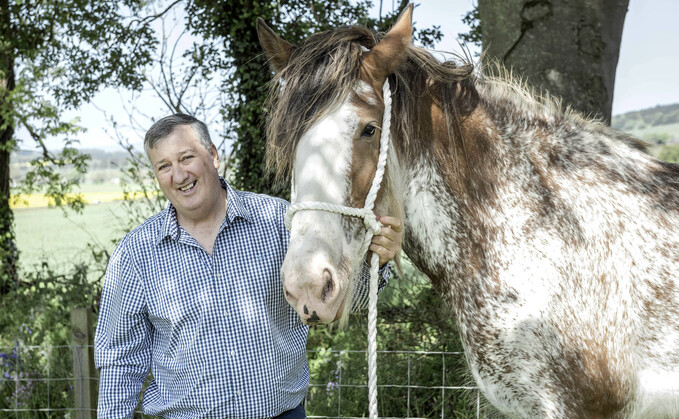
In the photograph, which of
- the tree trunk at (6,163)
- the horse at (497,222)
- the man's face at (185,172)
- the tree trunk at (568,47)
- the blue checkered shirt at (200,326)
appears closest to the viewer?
the horse at (497,222)

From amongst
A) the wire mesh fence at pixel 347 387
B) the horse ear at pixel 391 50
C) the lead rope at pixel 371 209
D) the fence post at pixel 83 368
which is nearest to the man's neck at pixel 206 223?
the lead rope at pixel 371 209

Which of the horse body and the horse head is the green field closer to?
the horse head

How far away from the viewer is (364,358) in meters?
5.02

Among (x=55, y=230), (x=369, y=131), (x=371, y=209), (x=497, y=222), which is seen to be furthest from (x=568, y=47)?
(x=55, y=230)

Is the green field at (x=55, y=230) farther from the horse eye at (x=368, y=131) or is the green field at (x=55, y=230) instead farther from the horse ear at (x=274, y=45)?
the horse eye at (x=368, y=131)

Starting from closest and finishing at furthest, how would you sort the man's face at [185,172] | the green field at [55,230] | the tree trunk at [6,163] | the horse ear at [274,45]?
the horse ear at [274,45], the man's face at [185,172], the tree trunk at [6,163], the green field at [55,230]

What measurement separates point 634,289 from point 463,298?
1.90 ft

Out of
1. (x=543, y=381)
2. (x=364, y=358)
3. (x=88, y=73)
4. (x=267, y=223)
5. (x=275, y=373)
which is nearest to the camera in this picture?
(x=543, y=381)

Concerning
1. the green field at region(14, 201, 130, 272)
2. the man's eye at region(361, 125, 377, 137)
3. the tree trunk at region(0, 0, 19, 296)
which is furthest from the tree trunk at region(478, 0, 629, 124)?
the green field at region(14, 201, 130, 272)

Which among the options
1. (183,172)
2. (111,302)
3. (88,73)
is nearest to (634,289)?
(183,172)

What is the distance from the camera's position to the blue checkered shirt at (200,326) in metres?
2.41

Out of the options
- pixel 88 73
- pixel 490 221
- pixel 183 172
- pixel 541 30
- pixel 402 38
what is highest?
pixel 88 73

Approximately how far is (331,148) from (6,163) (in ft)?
26.3

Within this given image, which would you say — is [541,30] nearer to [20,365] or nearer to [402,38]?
[402,38]
